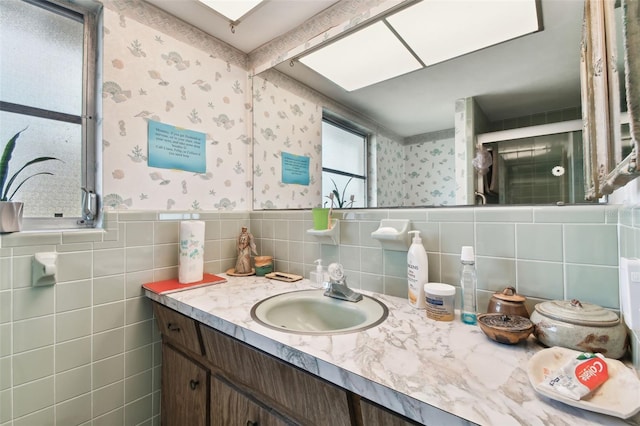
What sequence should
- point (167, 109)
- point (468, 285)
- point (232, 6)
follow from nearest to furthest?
point (468, 285), point (232, 6), point (167, 109)

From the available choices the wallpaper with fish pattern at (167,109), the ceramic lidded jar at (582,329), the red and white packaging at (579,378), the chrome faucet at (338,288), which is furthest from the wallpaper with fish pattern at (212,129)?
the red and white packaging at (579,378)

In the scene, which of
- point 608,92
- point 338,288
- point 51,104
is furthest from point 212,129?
point 608,92

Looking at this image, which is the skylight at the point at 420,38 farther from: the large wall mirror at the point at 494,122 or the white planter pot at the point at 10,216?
the white planter pot at the point at 10,216

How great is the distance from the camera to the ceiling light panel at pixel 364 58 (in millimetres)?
1161

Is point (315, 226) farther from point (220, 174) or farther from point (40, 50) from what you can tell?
point (40, 50)

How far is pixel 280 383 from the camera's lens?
0.71 meters

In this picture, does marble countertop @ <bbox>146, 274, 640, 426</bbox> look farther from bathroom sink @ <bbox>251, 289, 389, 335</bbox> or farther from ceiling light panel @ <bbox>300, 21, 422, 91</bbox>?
ceiling light panel @ <bbox>300, 21, 422, 91</bbox>

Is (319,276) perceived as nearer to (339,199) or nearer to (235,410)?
(339,199)

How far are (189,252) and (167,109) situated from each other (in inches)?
27.1

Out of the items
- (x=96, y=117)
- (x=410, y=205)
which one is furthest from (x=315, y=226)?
(x=96, y=117)

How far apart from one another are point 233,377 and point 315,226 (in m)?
0.64

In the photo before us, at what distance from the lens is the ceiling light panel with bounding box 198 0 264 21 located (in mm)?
1190

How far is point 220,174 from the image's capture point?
1.53 m

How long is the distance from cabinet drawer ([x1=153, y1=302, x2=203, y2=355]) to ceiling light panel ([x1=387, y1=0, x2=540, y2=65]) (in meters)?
1.32
